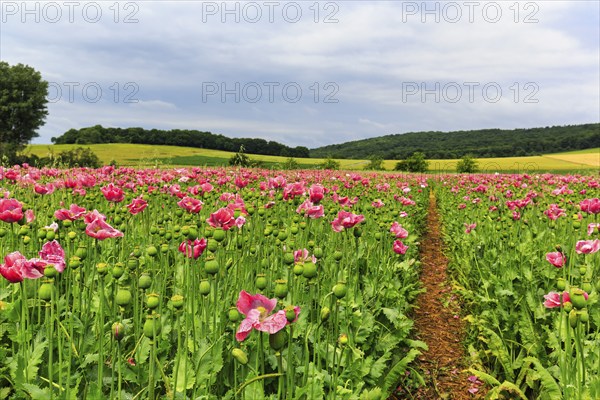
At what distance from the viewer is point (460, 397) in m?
3.18

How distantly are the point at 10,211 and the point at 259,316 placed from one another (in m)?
2.11

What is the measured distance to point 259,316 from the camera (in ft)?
4.61

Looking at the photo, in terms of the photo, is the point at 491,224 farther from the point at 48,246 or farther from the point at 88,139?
the point at 88,139

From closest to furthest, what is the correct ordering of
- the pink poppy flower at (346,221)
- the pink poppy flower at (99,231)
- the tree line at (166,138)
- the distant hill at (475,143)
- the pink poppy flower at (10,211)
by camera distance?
the pink poppy flower at (99,231) < the pink poppy flower at (10,211) < the pink poppy flower at (346,221) < the tree line at (166,138) < the distant hill at (475,143)

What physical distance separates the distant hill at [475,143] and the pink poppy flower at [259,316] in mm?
63113

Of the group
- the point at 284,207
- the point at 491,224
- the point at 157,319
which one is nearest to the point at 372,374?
the point at 157,319

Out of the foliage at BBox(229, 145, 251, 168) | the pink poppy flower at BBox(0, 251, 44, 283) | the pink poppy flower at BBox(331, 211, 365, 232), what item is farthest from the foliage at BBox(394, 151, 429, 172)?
the pink poppy flower at BBox(0, 251, 44, 283)

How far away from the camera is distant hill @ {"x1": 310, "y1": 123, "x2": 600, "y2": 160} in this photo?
229ft

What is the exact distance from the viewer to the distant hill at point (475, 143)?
69.8 metres

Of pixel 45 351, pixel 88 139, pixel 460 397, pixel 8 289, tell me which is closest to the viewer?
pixel 45 351

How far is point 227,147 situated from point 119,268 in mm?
58534

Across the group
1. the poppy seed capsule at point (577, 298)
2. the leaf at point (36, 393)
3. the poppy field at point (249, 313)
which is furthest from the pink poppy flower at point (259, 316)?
the poppy seed capsule at point (577, 298)

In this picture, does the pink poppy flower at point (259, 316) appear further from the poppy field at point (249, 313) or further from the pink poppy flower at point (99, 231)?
the pink poppy flower at point (99, 231)

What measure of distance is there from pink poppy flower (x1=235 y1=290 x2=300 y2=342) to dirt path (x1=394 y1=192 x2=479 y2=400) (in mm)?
2032
